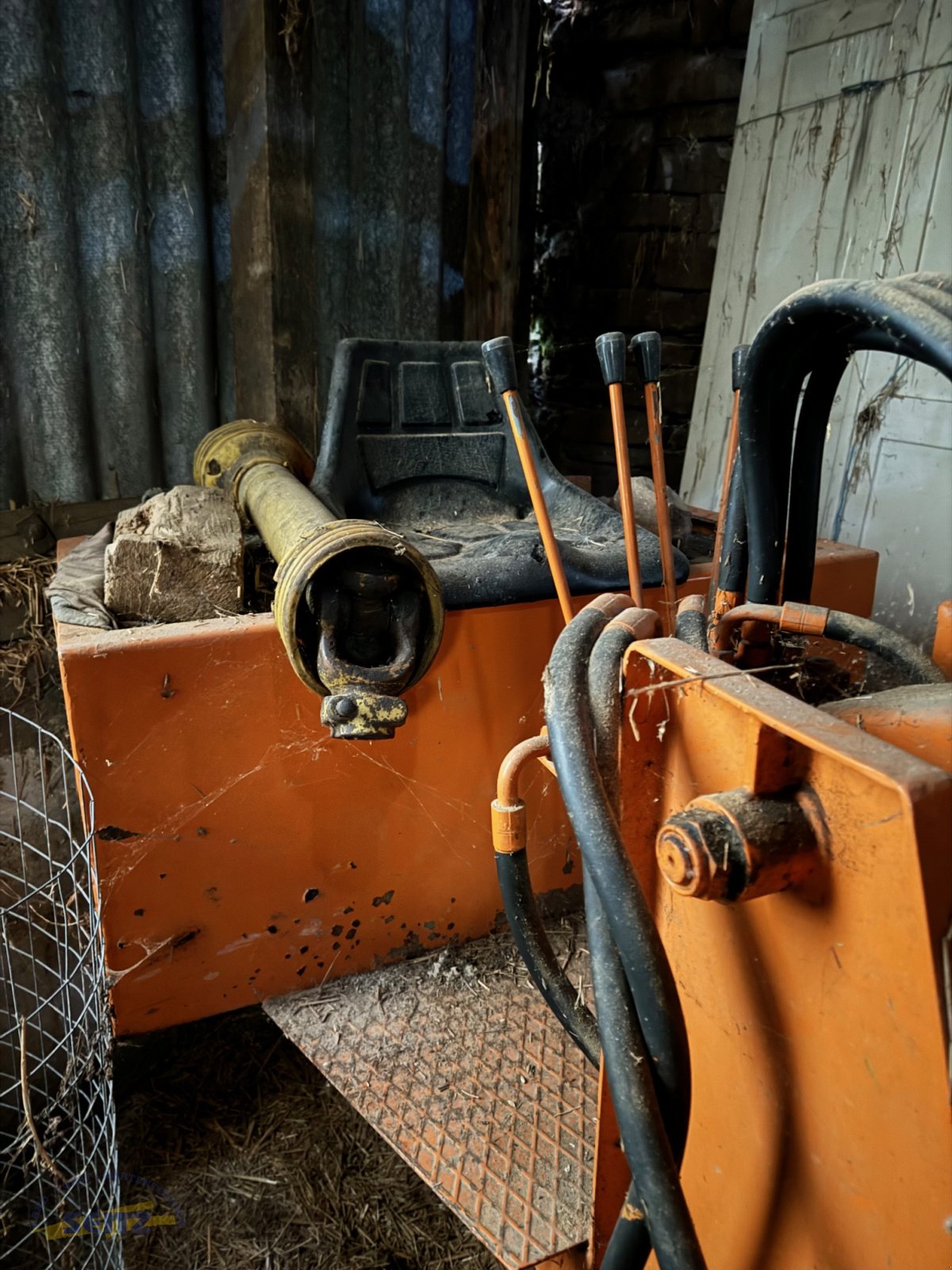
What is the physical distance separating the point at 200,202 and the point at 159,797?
1.90 metres

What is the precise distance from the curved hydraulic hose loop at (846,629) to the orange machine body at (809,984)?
232 millimetres

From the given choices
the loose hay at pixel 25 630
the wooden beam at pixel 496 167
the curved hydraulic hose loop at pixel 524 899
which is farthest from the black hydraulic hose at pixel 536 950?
the wooden beam at pixel 496 167

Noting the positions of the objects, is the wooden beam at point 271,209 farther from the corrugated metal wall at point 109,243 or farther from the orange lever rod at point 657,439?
the orange lever rod at point 657,439

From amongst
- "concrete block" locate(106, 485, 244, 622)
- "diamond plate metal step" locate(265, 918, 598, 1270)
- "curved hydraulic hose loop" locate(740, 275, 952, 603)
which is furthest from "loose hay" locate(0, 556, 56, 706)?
"curved hydraulic hose loop" locate(740, 275, 952, 603)

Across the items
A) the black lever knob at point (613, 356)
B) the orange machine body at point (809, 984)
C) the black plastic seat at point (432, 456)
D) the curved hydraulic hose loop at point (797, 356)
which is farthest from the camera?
the black plastic seat at point (432, 456)

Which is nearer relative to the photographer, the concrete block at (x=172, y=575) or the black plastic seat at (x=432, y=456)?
the concrete block at (x=172, y=575)

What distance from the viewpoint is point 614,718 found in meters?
0.75

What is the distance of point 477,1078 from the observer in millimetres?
1416

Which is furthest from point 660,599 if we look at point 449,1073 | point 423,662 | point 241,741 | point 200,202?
point 200,202

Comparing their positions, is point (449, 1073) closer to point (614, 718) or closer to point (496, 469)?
point (614, 718)

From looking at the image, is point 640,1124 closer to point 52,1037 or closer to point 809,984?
point 809,984

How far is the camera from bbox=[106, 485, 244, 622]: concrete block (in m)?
1.44

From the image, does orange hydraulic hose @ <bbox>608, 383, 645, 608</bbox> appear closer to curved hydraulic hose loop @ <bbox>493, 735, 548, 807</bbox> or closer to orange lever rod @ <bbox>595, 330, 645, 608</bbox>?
orange lever rod @ <bbox>595, 330, 645, 608</bbox>

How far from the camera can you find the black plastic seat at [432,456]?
188 centimetres
